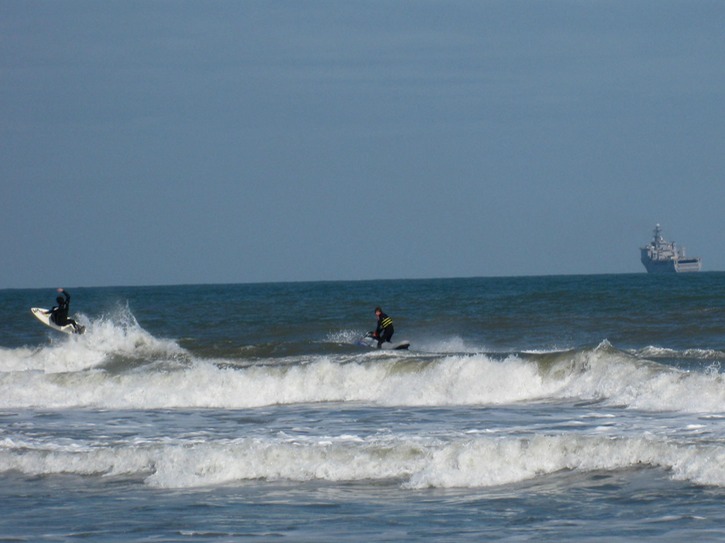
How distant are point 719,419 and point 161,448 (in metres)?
8.05

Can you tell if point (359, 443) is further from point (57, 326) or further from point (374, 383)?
point (57, 326)

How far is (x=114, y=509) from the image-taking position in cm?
1166

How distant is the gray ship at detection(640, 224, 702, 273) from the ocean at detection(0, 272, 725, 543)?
387 ft

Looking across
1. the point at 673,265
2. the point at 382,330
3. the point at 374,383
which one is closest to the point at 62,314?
the point at 382,330

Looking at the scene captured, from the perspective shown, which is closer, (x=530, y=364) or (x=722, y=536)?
(x=722, y=536)

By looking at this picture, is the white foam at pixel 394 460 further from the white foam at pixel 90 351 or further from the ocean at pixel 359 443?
the white foam at pixel 90 351

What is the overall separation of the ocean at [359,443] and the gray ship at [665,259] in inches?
4644

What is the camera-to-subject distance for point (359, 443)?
1460 cm

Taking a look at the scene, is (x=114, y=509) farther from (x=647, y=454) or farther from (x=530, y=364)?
(x=530, y=364)

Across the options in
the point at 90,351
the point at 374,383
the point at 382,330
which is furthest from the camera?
the point at 90,351

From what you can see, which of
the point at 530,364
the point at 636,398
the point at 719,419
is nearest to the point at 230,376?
the point at 530,364

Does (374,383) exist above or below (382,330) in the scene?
below

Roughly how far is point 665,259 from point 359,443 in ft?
455

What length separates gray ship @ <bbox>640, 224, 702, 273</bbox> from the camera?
480 ft
